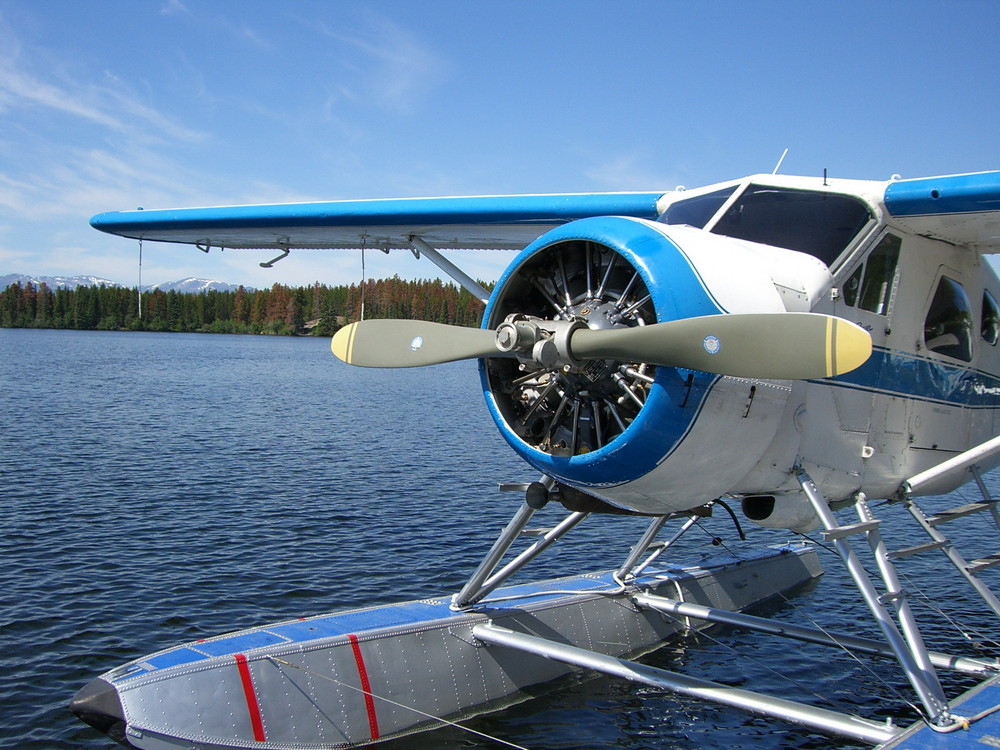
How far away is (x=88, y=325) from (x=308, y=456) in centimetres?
11651

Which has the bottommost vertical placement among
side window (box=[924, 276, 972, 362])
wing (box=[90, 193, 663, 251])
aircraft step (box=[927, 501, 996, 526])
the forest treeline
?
aircraft step (box=[927, 501, 996, 526])

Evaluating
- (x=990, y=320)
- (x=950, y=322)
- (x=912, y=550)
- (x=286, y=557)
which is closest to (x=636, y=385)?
(x=912, y=550)

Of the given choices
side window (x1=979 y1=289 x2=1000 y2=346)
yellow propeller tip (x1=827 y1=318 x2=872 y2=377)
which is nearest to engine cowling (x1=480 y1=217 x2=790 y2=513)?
yellow propeller tip (x1=827 y1=318 x2=872 y2=377)

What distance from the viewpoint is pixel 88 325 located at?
125250mm

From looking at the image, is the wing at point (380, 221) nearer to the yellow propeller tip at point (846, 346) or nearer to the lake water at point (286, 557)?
the yellow propeller tip at point (846, 346)

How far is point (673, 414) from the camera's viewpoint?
4.57 meters

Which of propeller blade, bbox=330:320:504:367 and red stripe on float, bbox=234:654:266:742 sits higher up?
propeller blade, bbox=330:320:504:367

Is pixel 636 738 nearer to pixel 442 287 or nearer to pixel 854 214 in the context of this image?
pixel 854 214

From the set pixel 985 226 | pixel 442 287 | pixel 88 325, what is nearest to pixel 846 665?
pixel 985 226

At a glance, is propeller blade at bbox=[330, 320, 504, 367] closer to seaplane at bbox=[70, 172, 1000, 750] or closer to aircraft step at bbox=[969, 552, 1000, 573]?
seaplane at bbox=[70, 172, 1000, 750]

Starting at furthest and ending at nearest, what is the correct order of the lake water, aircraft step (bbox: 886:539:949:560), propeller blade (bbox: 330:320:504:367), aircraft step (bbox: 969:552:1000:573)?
the lake water, aircraft step (bbox: 969:552:1000:573), aircraft step (bbox: 886:539:949:560), propeller blade (bbox: 330:320:504:367)

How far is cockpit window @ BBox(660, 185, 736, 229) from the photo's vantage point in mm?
5879

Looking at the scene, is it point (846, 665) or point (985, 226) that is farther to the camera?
point (846, 665)

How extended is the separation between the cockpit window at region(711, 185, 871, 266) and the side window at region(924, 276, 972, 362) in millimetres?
1167
